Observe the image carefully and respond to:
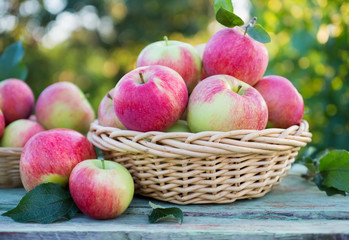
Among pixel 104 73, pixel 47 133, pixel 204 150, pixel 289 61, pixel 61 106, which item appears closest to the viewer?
pixel 204 150

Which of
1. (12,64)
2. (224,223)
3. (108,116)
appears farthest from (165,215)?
(12,64)

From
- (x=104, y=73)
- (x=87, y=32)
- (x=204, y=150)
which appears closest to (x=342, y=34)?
(x=204, y=150)

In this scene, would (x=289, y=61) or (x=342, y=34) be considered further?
(x=289, y=61)

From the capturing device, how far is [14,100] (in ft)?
4.35

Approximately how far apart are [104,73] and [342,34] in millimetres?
5675

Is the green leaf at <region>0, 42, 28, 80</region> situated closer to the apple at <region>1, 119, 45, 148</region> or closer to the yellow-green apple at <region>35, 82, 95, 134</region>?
the yellow-green apple at <region>35, 82, 95, 134</region>

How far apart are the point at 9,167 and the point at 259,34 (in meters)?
Answer: 0.89

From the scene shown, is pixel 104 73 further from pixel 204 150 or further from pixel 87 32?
pixel 204 150

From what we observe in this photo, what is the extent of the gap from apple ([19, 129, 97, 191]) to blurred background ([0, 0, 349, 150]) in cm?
117

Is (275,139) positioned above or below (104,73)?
above

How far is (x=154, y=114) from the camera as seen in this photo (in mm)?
943

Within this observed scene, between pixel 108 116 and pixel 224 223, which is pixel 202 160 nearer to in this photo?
pixel 224 223

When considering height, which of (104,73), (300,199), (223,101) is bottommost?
(104,73)

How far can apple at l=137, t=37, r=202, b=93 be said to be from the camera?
1110mm
